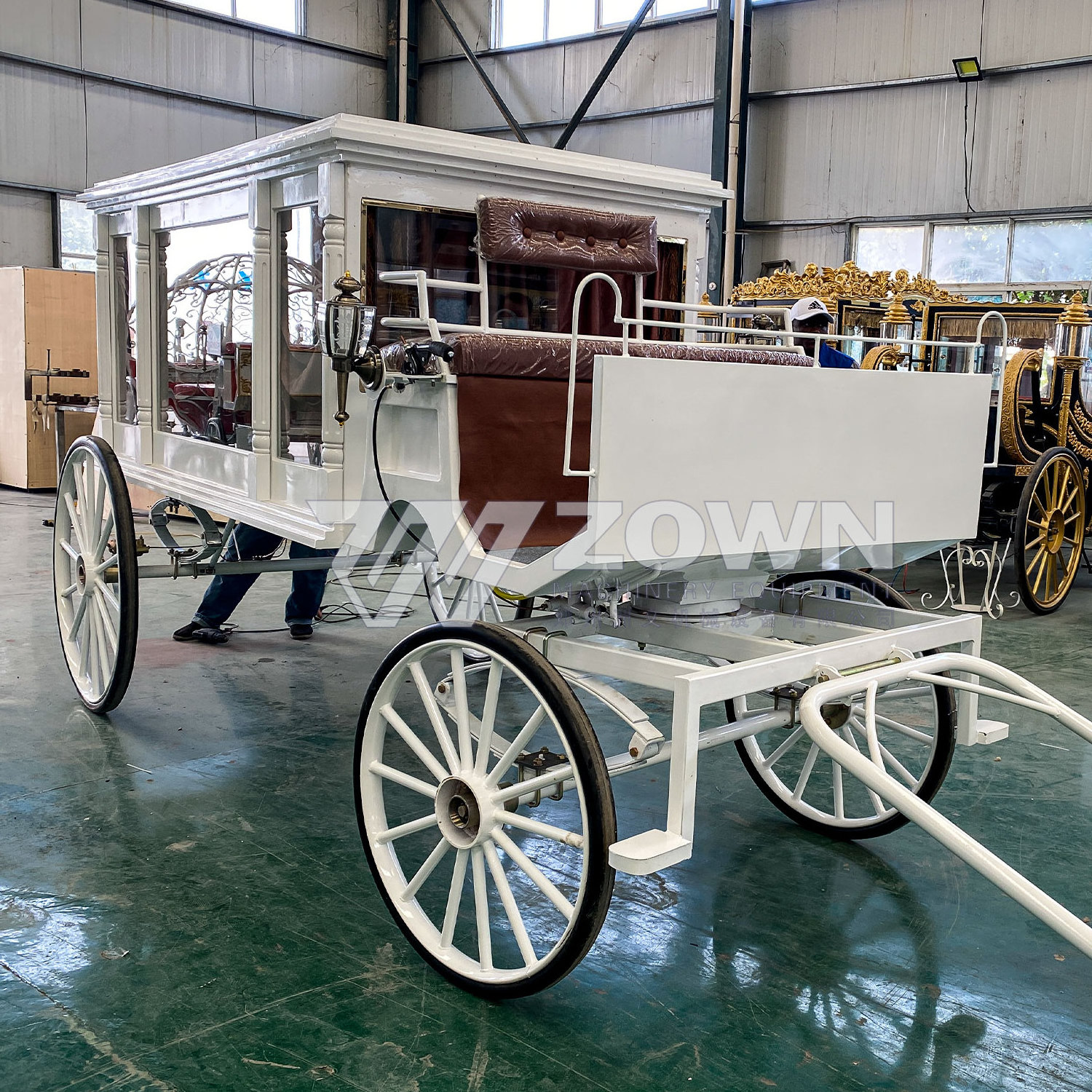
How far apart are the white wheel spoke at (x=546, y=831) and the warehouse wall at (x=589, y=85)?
12.2 metres

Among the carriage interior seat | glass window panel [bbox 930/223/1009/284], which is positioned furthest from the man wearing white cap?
glass window panel [bbox 930/223/1009/284]

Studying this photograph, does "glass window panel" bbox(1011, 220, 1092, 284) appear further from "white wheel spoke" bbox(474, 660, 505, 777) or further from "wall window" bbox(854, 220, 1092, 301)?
"white wheel spoke" bbox(474, 660, 505, 777)

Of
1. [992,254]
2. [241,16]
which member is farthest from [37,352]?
[992,254]

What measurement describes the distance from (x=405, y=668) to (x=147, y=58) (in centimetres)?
1317

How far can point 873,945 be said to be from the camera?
2688mm

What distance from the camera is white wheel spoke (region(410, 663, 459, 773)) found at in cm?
247

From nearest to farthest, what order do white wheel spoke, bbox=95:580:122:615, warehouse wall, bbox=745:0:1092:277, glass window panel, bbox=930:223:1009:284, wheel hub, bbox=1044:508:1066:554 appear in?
white wheel spoke, bbox=95:580:122:615
wheel hub, bbox=1044:508:1066:554
warehouse wall, bbox=745:0:1092:277
glass window panel, bbox=930:223:1009:284

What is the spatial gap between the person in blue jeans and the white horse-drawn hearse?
68 cm

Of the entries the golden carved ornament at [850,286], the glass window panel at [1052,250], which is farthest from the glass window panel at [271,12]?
the glass window panel at [1052,250]

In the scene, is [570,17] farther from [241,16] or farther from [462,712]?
[462,712]

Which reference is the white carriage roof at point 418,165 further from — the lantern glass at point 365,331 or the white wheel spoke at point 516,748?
the white wheel spoke at point 516,748

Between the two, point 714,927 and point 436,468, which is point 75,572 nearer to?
point 436,468

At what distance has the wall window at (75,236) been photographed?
514 inches

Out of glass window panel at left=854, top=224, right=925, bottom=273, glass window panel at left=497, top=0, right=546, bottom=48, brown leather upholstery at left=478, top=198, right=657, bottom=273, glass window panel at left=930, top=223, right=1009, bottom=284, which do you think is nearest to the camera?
brown leather upholstery at left=478, top=198, right=657, bottom=273
